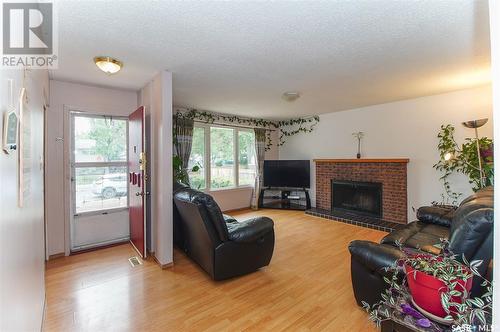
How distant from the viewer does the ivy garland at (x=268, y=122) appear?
523 cm

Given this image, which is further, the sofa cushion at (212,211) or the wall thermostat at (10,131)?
the sofa cushion at (212,211)

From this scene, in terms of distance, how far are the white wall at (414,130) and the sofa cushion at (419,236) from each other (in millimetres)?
1441

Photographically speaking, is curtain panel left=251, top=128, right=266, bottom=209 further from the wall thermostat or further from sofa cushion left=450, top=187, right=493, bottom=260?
the wall thermostat

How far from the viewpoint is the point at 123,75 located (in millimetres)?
3098

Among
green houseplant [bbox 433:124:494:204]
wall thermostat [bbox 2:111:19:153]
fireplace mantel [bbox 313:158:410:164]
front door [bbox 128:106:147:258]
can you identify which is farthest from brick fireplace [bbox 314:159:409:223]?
wall thermostat [bbox 2:111:19:153]

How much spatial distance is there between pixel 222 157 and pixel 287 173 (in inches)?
68.4

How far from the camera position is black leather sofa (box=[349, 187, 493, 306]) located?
1523 mm

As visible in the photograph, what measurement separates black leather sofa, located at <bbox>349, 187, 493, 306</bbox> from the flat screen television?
3.05 m

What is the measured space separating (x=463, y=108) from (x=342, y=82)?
2.18 metres

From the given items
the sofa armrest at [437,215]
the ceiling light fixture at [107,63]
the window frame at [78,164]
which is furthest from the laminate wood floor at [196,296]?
the ceiling light fixture at [107,63]

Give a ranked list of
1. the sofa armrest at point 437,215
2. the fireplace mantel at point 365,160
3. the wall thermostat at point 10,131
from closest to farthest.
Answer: the wall thermostat at point 10,131 < the sofa armrest at point 437,215 < the fireplace mantel at point 365,160

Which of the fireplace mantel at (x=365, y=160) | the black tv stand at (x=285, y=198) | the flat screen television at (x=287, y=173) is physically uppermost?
the fireplace mantel at (x=365, y=160)

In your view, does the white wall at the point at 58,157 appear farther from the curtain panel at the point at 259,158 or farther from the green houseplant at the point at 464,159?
the green houseplant at the point at 464,159

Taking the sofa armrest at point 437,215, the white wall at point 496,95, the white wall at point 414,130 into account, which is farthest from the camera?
the white wall at point 414,130
